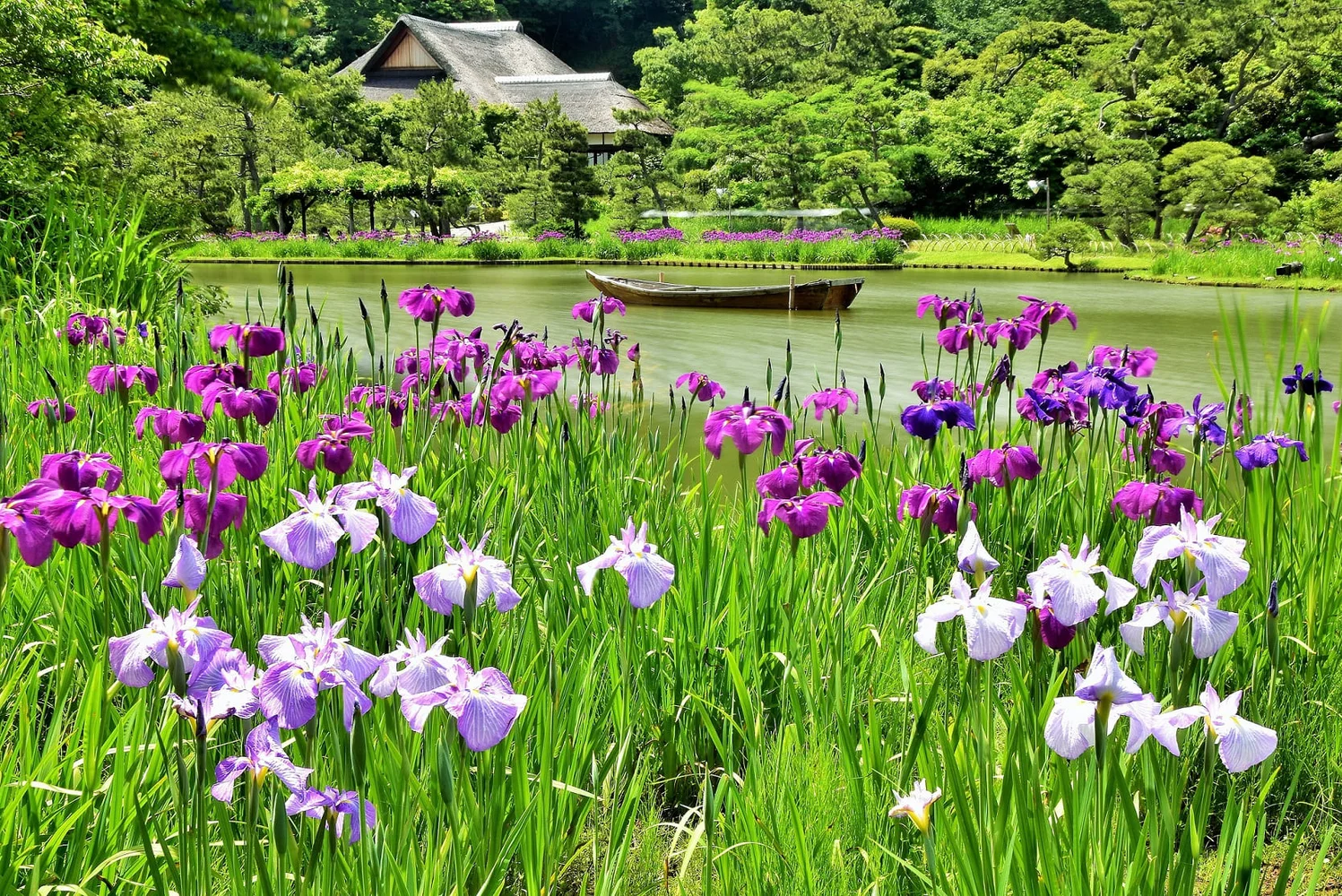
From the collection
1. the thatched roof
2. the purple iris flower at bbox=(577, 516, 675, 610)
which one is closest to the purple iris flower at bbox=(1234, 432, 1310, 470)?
the purple iris flower at bbox=(577, 516, 675, 610)

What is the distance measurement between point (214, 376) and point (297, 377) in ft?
1.70

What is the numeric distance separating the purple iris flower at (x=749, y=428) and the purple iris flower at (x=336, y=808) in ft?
3.37

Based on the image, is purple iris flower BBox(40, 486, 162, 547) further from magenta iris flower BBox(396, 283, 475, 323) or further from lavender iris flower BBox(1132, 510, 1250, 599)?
magenta iris flower BBox(396, 283, 475, 323)

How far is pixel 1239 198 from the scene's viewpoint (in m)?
18.2

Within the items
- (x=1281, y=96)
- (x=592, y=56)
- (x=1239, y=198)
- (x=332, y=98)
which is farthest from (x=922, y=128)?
(x=592, y=56)

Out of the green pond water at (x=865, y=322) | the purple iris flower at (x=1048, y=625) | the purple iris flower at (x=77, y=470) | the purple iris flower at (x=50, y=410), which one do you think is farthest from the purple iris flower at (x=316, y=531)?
the green pond water at (x=865, y=322)

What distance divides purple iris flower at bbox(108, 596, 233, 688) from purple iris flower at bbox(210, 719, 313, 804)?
0.08 metres

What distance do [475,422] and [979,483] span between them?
3.76 feet

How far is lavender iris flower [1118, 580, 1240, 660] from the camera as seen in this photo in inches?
37.2

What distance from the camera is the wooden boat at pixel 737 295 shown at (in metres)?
11.9

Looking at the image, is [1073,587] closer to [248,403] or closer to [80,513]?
[80,513]

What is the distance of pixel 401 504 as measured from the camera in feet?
3.84

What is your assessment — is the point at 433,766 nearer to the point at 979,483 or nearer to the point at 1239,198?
the point at 979,483

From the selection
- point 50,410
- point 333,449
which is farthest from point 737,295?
point 333,449
